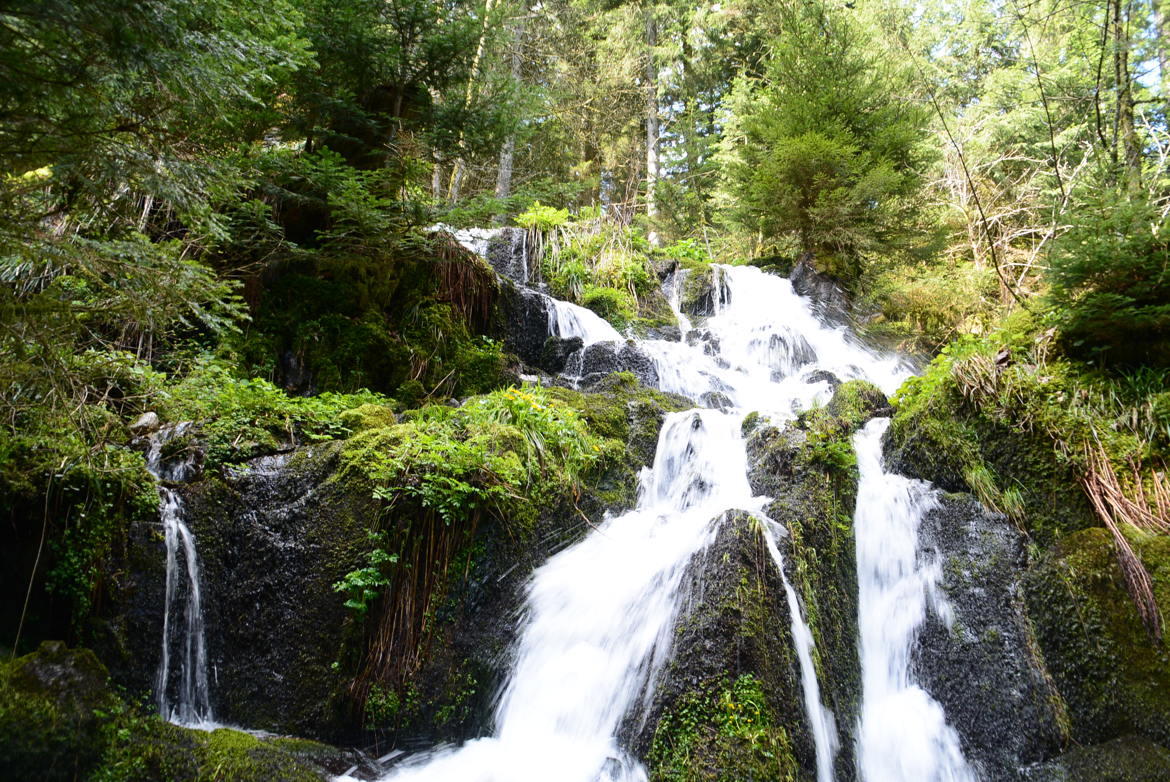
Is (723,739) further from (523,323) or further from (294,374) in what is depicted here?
(523,323)

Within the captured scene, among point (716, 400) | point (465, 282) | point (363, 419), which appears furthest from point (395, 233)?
point (716, 400)

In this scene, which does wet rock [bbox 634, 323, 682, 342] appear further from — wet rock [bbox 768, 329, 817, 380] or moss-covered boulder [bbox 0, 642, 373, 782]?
moss-covered boulder [bbox 0, 642, 373, 782]

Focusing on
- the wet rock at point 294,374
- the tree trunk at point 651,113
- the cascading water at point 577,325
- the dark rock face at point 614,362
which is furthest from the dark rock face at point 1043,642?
the tree trunk at point 651,113

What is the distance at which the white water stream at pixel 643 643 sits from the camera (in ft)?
11.3

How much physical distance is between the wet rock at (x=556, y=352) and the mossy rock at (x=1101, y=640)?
18.0ft

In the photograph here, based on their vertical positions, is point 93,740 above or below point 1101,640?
below

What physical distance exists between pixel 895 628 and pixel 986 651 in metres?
0.59

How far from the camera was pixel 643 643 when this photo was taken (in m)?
3.70

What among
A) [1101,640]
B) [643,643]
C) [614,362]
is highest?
[614,362]

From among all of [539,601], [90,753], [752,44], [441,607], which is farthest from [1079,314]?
[752,44]

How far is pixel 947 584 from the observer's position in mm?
4391

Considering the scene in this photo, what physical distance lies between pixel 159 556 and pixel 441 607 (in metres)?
1.73

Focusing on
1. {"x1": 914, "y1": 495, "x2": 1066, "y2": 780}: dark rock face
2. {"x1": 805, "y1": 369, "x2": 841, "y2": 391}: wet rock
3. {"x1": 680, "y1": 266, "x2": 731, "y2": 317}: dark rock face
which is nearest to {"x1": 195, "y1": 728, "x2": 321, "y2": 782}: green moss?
{"x1": 914, "y1": 495, "x2": 1066, "y2": 780}: dark rock face

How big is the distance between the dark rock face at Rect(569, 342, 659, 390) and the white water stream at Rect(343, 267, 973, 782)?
65.9 inches
